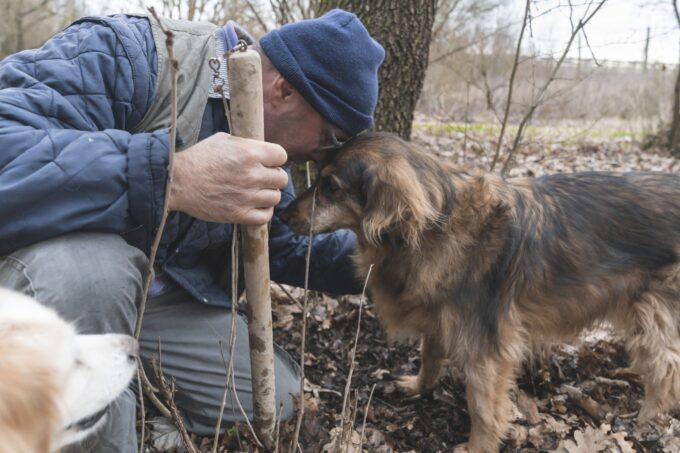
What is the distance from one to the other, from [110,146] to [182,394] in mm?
1631

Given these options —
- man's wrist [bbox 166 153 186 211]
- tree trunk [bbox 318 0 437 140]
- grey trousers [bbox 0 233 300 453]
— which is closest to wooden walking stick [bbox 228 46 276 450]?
grey trousers [bbox 0 233 300 453]

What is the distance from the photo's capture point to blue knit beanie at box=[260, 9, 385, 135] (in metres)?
2.88

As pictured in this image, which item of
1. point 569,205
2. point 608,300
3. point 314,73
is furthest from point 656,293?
point 314,73

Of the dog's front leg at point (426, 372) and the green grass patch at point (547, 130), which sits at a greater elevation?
the green grass patch at point (547, 130)

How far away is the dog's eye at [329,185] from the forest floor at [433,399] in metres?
0.70

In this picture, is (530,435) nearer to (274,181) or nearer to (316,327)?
(316,327)

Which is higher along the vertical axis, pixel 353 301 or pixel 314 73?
pixel 314 73

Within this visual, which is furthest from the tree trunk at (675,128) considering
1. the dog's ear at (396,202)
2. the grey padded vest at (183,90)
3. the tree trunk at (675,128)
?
the grey padded vest at (183,90)

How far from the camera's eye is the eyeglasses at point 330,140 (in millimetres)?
3128

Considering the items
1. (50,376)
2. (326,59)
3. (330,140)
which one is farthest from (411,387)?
(50,376)

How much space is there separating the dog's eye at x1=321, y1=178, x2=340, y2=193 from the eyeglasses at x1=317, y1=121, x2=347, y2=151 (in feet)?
0.56

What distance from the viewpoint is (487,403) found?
327 centimetres

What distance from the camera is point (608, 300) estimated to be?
356 cm

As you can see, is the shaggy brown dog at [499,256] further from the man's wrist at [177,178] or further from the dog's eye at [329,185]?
the man's wrist at [177,178]
